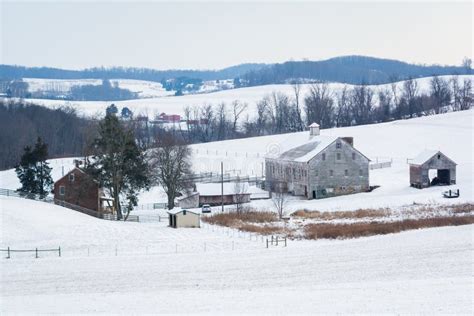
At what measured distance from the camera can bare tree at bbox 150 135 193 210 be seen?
200ft

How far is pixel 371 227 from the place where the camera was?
45219 millimetres

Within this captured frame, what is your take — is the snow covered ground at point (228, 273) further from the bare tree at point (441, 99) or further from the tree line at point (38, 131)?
the bare tree at point (441, 99)

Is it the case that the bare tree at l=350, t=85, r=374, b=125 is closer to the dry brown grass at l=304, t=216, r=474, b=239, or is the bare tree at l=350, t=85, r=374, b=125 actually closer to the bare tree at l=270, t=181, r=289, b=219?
the bare tree at l=270, t=181, r=289, b=219

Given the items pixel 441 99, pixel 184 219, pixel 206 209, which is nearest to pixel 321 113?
pixel 441 99

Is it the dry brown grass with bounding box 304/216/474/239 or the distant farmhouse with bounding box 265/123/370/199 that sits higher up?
the distant farmhouse with bounding box 265/123/370/199

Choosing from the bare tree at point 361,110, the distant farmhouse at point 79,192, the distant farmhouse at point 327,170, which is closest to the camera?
the distant farmhouse at point 79,192

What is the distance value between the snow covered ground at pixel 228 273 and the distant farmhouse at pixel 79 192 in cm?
1254

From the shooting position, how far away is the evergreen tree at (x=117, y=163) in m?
55.8

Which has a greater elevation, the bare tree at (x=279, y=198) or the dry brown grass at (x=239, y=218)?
the bare tree at (x=279, y=198)

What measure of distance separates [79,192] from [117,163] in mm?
5162

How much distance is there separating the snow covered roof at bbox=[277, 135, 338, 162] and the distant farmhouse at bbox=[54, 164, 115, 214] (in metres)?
16.8

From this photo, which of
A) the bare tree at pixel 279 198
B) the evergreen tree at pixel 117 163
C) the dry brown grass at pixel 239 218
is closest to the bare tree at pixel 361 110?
the bare tree at pixel 279 198

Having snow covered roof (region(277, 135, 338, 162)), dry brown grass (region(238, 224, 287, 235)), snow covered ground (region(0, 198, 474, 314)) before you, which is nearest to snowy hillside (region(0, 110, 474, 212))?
snow covered roof (region(277, 135, 338, 162))

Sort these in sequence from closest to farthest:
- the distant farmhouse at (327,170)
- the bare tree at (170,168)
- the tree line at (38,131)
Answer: the bare tree at (170,168) → the distant farmhouse at (327,170) → the tree line at (38,131)
